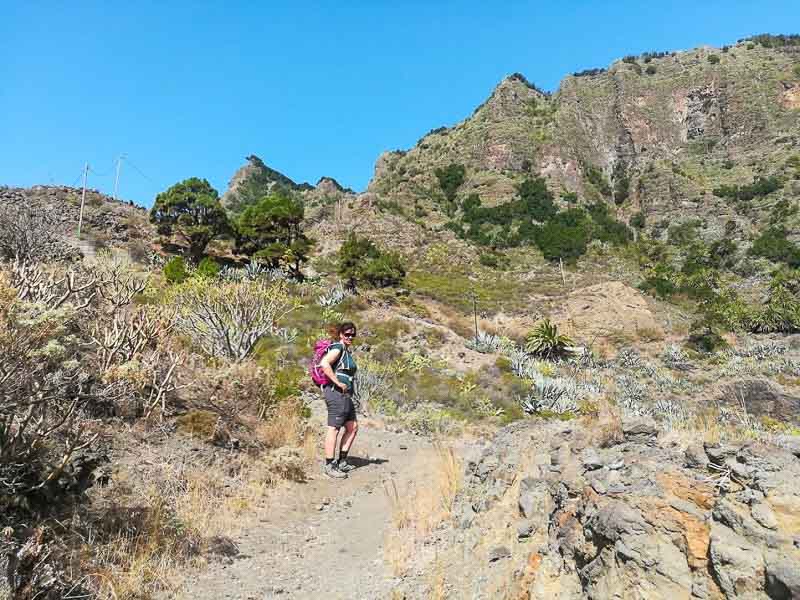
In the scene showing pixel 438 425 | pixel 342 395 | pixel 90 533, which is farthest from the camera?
pixel 438 425

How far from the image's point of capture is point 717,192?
60.7 metres

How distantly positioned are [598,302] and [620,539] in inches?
1282

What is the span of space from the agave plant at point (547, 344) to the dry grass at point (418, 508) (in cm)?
1966

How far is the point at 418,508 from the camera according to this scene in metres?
4.77

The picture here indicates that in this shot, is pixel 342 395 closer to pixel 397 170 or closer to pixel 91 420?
pixel 91 420

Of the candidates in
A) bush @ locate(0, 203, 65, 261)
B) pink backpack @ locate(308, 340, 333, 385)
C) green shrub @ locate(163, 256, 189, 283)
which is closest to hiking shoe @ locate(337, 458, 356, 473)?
pink backpack @ locate(308, 340, 333, 385)

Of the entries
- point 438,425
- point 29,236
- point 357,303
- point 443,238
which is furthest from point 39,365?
point 443,238

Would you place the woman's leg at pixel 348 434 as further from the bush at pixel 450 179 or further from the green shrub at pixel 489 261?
the bush at pixel 450 179

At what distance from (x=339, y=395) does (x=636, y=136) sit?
8786 cm

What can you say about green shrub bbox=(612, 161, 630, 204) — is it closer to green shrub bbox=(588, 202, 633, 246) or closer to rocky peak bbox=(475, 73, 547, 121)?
green shrub bbox=(588, 202, 633, 246)

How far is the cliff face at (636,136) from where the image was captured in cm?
6619

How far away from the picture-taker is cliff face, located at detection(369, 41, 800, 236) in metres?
66.2

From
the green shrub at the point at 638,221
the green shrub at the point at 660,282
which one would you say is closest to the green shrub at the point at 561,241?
the green shrub at the point at 660,282

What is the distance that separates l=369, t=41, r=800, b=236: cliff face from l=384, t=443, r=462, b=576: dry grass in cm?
6143
